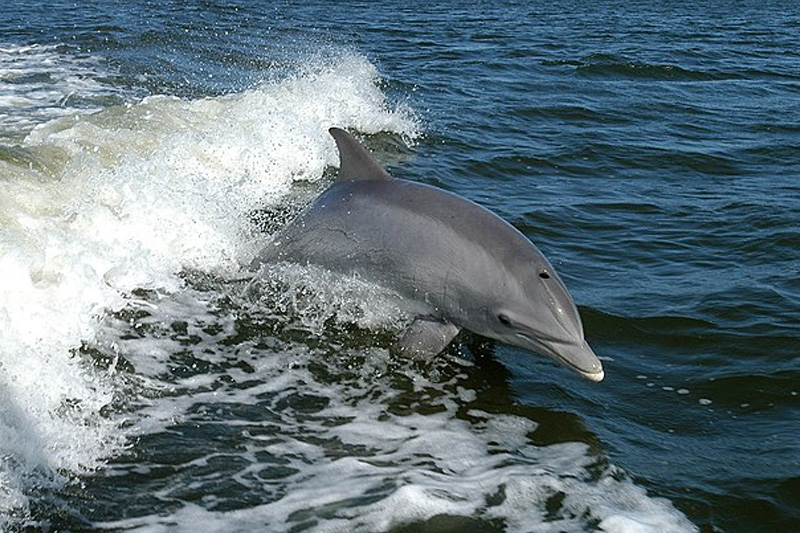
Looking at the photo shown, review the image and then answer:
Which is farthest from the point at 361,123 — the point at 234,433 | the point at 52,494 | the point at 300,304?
the point at 52,494

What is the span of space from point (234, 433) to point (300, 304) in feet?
7.01

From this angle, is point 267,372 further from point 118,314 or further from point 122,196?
point 122,196

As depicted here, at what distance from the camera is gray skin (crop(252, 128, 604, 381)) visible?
682 centimetres

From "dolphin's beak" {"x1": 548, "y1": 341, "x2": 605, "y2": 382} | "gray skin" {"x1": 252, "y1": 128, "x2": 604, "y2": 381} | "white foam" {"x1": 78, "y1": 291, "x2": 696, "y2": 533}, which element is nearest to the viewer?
"white foam" {"x1": 78, "y1": 291, "x2": 696, "y2": 533}

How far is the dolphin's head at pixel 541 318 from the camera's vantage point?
6641 millimetres

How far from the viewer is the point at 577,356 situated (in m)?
6.61

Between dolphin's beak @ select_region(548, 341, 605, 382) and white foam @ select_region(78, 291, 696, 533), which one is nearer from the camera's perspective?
white foam @ select_region(78, 291, 696, 533)

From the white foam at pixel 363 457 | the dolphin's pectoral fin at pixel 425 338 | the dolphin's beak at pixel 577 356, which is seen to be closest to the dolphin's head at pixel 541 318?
the dolphin's beak at pixel 577 356

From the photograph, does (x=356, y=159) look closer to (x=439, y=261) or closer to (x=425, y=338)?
(x=439, y=261)

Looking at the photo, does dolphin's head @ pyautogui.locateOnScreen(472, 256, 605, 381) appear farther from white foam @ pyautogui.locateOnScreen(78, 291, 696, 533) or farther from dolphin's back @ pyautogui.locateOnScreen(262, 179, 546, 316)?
white foam @ pyautogui.locateOnScreen(78, 291, 696, 533)

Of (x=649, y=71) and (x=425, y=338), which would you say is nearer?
(x=425, y=338)

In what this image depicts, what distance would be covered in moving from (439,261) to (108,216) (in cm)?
362

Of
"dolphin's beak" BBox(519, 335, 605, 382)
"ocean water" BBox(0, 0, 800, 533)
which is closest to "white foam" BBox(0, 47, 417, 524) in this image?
"ocean water" BBox(0, 0, 800, 533)

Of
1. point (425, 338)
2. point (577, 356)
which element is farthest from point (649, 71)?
point (577, 356)
